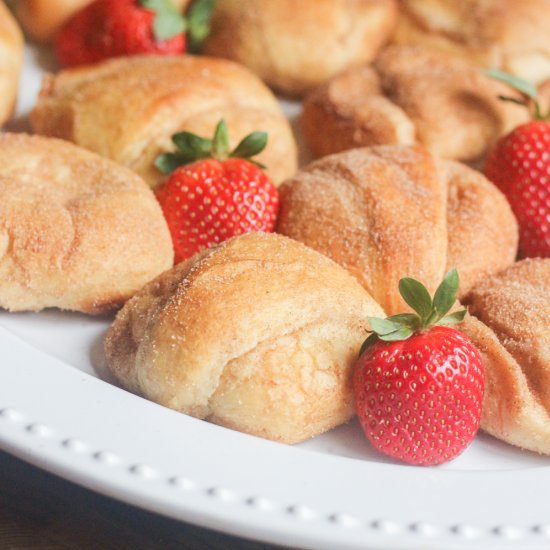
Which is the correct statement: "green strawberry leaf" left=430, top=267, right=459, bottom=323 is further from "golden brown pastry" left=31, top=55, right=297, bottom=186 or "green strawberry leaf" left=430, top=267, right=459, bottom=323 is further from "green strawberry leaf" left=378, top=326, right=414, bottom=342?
"golden brown pastry" left=31, top=55, right=297, bottom=186

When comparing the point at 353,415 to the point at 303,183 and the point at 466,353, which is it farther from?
the point at 303,183

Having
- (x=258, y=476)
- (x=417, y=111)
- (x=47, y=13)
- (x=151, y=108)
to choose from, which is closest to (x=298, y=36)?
(x=417, y=111)

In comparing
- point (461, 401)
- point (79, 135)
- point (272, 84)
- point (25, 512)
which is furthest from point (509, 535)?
point (272, 84)

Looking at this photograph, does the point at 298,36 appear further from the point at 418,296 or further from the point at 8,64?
the point at 418,296

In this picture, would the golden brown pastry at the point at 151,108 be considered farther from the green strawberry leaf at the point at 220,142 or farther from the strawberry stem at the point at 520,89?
the strawberry stem at the point at 520,89

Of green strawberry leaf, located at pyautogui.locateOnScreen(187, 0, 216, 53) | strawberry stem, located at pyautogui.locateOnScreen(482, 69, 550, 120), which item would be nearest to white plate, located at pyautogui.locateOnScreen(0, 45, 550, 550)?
strawberry stem, located at pyautogui.locateOnScreen(482, 69, 550, 120)

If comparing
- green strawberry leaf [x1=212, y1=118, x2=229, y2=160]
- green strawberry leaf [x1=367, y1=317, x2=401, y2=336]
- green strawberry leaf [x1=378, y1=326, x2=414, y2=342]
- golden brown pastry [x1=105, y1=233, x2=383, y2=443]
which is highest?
green strawberry leaf [x1=212, y1=118, x2=229, y2=160]
